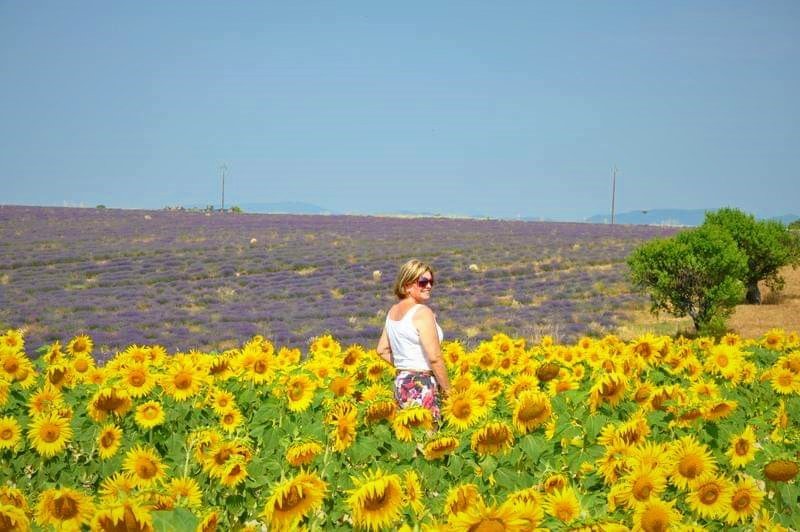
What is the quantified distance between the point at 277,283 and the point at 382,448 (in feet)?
82.2

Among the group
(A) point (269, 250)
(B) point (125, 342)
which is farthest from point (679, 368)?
(A) point (269, 250)

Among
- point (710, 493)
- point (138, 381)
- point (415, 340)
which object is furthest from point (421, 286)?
point (710, 493)

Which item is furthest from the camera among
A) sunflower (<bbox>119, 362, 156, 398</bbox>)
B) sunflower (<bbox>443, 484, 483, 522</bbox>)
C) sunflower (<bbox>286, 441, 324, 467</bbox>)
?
sunflower (<bbox>119, 362, 156, 398</bbox>)

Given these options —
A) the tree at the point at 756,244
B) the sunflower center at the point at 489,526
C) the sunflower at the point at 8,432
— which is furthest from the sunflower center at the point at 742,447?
the tree at the point at 756,244

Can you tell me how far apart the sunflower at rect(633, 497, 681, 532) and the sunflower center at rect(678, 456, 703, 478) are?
0.45m

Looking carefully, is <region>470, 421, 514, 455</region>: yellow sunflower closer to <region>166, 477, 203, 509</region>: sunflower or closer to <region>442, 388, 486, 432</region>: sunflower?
<region>442, 388, 486, 432</region>: sunflower

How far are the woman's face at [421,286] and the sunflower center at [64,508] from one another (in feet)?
11.3

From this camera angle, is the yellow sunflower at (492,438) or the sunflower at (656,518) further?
the yellow sunflower at (492,438)

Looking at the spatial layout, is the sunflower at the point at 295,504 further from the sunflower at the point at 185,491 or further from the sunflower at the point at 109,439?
the sunflower at the point at 109,439

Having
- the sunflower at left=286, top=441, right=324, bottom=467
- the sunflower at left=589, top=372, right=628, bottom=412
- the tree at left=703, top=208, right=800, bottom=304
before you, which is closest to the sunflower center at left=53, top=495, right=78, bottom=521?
the sunflower at left=286, top=441, right=324, bottom=467

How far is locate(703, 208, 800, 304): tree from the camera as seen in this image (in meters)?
25.3

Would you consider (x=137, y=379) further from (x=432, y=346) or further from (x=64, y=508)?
(x=64, y=508)

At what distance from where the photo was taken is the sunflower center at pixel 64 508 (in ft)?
8.77

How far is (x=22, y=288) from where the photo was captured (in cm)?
2519
